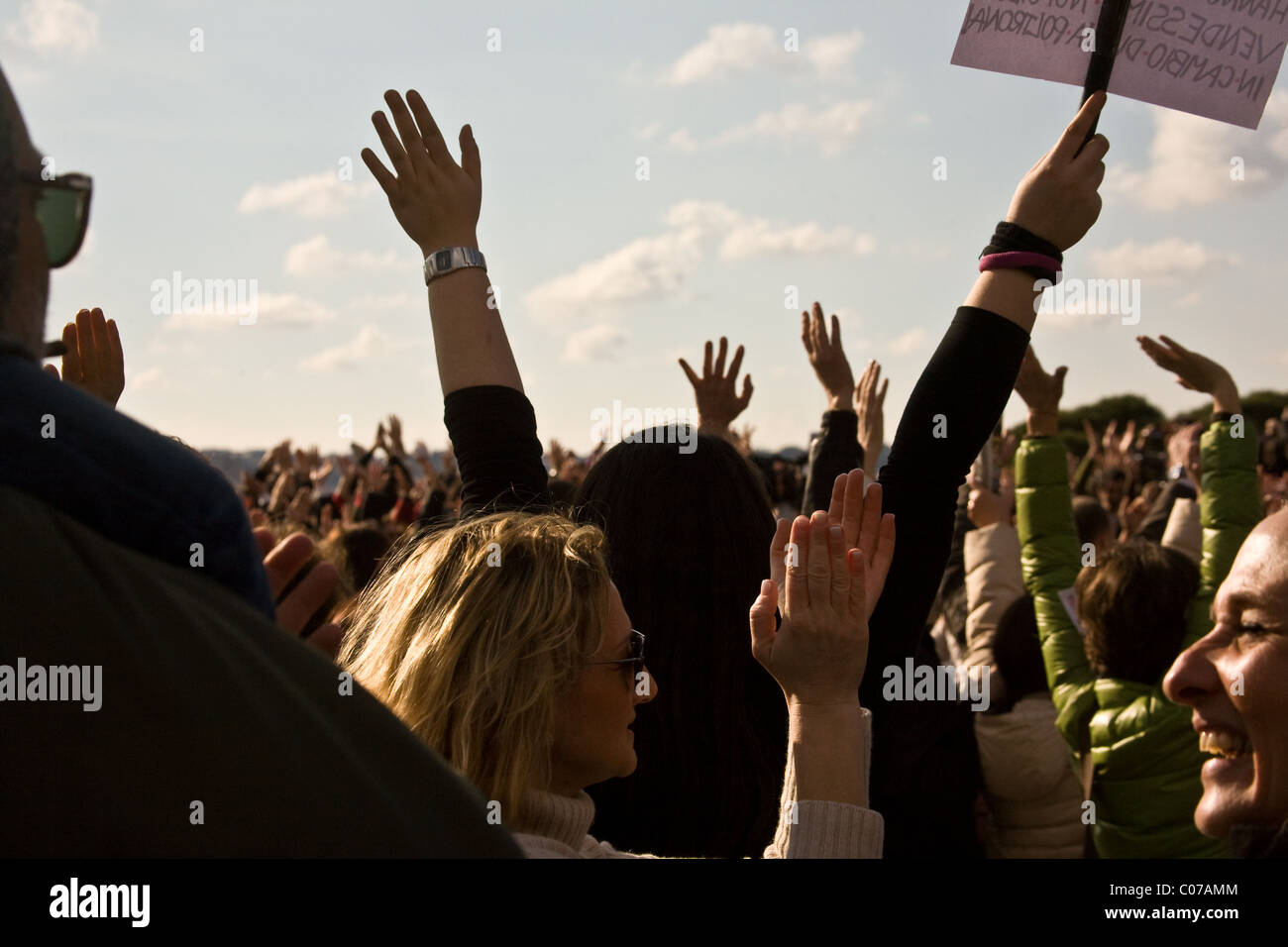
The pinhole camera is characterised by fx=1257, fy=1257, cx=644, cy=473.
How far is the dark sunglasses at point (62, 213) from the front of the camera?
3.20 ft

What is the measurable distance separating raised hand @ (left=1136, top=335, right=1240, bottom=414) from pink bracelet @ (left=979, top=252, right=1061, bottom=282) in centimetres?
206

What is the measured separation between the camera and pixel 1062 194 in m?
2.14

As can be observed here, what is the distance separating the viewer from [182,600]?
0.82m

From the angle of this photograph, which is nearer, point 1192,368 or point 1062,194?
point 1062,194

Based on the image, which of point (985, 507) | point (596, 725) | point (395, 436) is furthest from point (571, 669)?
point (395, 436)

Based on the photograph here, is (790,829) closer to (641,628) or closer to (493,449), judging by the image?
(641,628)

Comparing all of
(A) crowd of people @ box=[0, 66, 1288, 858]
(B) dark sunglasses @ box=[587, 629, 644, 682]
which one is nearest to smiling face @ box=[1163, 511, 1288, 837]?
(A) crowd of people @ box=[0, 66, 1288, 858]

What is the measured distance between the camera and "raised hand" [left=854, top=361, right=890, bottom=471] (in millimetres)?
4355

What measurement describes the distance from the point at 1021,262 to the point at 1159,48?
53 cm

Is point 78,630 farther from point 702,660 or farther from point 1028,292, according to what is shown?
point 1028,292

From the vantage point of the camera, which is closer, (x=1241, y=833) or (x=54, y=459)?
(x=54, y=459)
